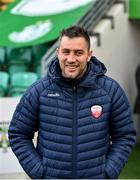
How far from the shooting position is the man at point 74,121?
2.87 m

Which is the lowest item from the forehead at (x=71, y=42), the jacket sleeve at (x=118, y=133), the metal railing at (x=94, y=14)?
the jacket sleeve at (x=118, y=133)

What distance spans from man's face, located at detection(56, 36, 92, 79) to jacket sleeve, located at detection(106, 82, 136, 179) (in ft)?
0.78

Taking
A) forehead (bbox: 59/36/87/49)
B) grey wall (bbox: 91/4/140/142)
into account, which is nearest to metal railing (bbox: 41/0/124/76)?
grey wall (bbox: 91/4/140/142)

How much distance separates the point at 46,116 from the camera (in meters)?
2.91

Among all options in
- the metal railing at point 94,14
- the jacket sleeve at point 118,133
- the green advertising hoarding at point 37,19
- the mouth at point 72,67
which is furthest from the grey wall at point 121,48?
the mouth at point 72,67

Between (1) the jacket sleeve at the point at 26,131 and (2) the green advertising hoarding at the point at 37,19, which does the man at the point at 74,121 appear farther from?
(2) the green advertising hoarding at the point at 37,19

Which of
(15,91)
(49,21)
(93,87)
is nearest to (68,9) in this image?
(49,21)

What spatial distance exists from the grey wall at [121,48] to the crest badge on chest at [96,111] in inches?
246

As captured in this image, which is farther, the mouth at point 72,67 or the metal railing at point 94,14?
the metal railing at point 94,14

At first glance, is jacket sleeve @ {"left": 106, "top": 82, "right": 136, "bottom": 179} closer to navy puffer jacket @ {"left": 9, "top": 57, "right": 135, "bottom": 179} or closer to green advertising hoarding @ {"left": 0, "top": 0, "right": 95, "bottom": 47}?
navy puffer jacket @ {"left": 9, "top": 57, "right": 135, "bottom": 179}

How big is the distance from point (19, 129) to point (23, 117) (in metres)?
0.07

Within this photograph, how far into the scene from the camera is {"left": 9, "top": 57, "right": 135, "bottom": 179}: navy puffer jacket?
2.88 m

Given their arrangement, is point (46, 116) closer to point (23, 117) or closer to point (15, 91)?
point (23, 117)

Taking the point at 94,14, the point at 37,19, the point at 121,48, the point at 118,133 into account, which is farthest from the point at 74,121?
the point at 121,48
